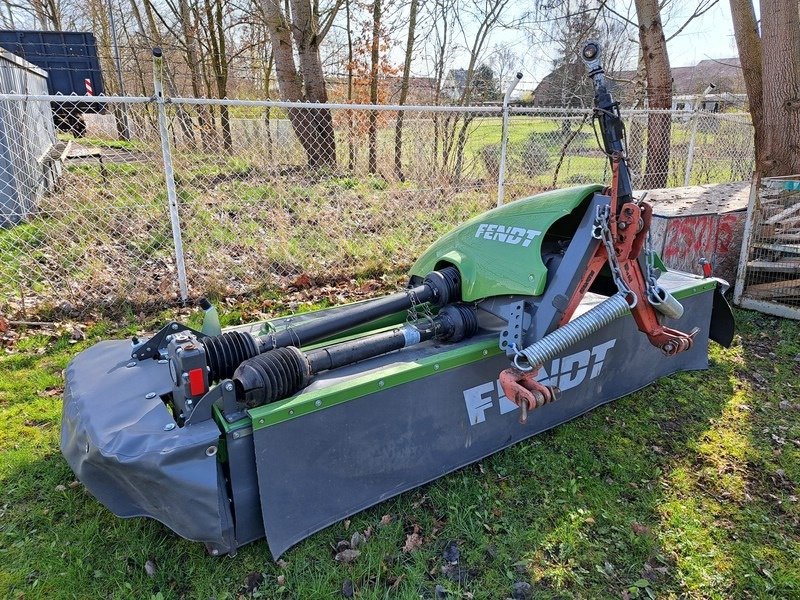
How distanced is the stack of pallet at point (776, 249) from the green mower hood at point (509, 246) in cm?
323

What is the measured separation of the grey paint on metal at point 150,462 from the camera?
2086 millimetres

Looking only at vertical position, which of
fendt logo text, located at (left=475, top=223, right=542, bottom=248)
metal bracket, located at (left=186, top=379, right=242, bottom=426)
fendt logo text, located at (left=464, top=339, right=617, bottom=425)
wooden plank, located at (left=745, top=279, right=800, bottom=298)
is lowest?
wooden plank, located at (left=745, top=279, right=800, bottom=298)

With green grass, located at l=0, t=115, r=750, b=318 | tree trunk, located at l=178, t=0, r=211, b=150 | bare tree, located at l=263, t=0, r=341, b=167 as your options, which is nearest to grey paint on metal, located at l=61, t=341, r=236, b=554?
green grass, located at l=0, t=115, r=750, b=318

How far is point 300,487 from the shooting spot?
7.62 feet

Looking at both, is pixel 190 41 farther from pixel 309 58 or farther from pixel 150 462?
pixel 150 462

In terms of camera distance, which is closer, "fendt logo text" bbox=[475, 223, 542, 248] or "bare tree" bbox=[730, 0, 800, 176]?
"fendt logo text" bbox=[475, 223, 542, 248]

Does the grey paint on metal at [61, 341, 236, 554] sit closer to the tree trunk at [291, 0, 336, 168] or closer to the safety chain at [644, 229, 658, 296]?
the safety chain at [644, 229, 658, 296]

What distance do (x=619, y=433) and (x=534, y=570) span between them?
1.24 metres

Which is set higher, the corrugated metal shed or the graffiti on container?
the corrugated metal shed

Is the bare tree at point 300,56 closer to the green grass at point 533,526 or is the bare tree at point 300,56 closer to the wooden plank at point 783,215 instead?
the wooden plank at point 783,215

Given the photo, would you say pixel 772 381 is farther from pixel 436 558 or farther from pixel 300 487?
pixel 300 487

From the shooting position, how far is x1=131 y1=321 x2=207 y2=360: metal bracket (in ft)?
9.21

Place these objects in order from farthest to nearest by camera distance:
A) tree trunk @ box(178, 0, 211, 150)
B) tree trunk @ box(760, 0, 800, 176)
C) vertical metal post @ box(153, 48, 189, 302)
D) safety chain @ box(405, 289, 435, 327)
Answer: tree trunk @ box(178, 0, 211, 150), tree trunk @ box(760, 0, 800, 176), vertical metal post @ box(153, 48, 189, 302), safety chain @ box(405, 289, 435, 327)

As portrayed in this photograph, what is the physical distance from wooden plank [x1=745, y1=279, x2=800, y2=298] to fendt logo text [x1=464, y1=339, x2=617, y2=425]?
8.83ft
